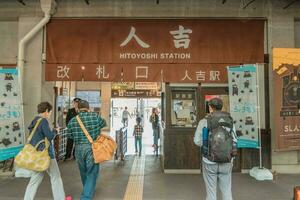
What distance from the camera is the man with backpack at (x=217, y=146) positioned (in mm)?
4109

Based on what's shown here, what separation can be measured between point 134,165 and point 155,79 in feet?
8.25

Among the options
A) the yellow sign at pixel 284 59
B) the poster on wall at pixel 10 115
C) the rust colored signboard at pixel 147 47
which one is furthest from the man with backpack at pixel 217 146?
the poster on wall at pixel 10 115

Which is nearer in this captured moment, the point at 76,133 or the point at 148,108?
the point at 76,133

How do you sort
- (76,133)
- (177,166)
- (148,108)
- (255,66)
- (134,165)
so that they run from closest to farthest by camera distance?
(76,133) < (255,66) < (177,166) < (134,165) < (148,108)

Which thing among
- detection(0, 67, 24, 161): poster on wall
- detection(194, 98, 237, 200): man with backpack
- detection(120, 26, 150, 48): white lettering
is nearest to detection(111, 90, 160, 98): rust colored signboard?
detection(120, 26, 150, 48): white lettering

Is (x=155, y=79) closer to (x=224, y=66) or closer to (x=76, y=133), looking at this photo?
(x=224, y=66)

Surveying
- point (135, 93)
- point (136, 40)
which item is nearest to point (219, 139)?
point (136, 40)

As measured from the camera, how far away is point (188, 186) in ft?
21.7

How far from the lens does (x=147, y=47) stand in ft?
26.4

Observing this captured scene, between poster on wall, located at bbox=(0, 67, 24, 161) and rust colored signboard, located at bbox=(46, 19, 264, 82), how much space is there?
110 centimetres

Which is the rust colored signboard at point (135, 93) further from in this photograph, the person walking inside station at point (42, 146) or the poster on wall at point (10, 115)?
the person walking inside station at point (42, 146)

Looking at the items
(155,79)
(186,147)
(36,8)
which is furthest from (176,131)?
(36,8)

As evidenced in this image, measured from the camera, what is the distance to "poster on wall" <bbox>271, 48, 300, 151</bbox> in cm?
764

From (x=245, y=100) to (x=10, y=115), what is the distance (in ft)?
17.1
